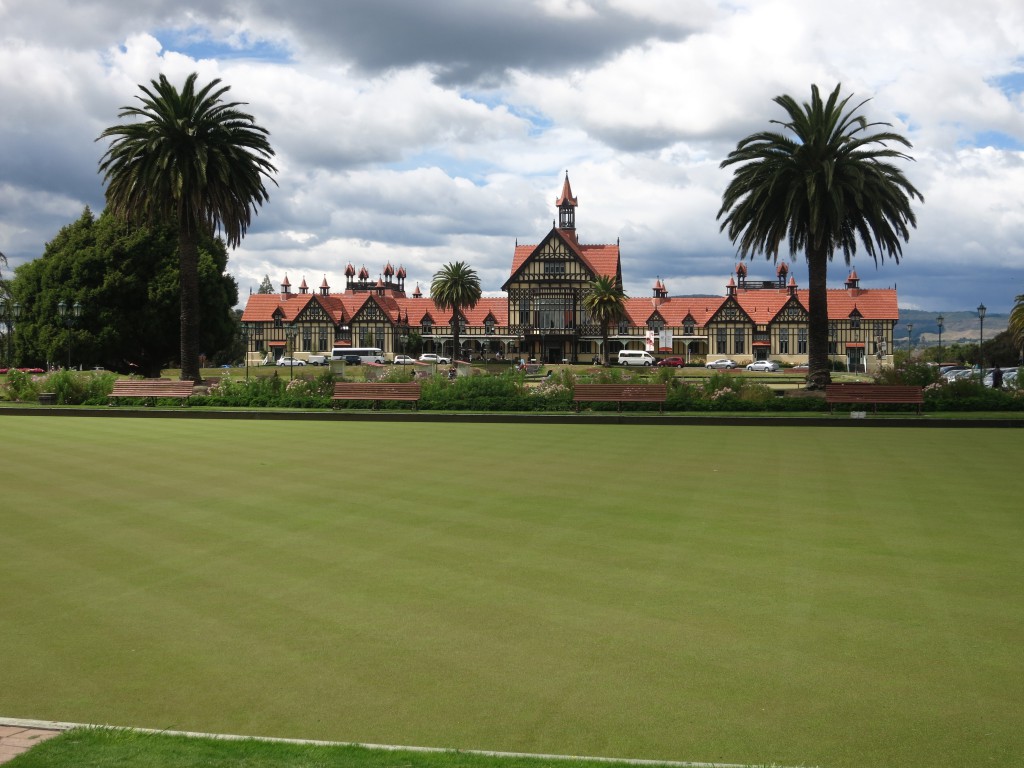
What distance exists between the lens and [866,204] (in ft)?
114

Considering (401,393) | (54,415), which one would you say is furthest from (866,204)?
(54,415)

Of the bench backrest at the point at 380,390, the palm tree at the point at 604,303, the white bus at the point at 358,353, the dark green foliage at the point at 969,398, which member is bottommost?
the dark green foliage at the point at 969,398

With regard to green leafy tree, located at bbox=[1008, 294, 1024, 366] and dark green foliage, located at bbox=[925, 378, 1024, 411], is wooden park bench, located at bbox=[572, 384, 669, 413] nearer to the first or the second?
dark green foliage, located at bbox=[925, 378, 1024, 411]

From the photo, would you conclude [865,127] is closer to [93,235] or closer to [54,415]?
[54,415]

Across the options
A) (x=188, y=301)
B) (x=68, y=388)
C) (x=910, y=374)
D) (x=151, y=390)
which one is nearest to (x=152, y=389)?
(x=151, y=390)

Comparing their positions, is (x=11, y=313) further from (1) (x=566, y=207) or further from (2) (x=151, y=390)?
(1) (x=566, y=207)

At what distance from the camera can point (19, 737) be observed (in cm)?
484

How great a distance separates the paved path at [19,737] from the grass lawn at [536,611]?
35 cm

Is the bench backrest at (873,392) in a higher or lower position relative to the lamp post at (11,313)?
lower

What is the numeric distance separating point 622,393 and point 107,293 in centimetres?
3849

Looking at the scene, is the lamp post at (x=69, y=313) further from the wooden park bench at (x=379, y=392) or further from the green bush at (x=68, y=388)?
the wooden park bench at (x=379, y=392)

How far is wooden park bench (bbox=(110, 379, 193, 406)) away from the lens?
111ft

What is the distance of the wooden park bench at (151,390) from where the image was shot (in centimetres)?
3394

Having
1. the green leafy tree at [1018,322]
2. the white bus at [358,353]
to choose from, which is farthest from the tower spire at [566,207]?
the green leafy tree at [1018,322]
